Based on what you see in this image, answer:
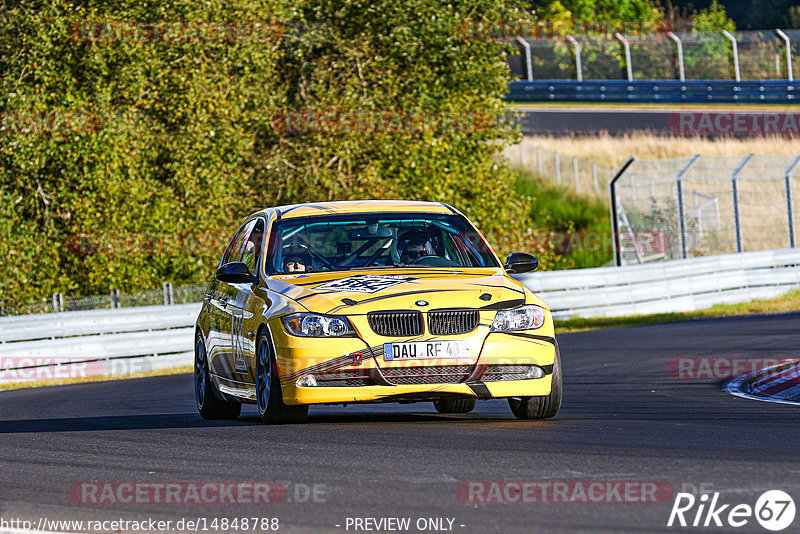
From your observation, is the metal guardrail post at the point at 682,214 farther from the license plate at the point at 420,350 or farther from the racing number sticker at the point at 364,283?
the license plate at the point at 420,350

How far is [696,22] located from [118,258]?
1819 inches

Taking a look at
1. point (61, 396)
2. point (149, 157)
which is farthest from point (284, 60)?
point (61, 396)

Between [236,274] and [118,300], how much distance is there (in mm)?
12793

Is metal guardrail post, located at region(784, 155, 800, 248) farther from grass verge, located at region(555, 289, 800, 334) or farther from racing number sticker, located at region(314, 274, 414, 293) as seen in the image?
racing number sticker, located at region(314, 274, 414, 293)

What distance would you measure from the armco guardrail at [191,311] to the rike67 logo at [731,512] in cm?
1514

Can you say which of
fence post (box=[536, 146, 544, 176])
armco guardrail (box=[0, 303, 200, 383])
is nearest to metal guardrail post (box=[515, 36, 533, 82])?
fence post (box=[536, 146, 544, 176])

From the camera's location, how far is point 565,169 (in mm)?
42875

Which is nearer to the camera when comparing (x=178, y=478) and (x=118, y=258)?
(x=178, y=478)

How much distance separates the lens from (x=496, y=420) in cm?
1027

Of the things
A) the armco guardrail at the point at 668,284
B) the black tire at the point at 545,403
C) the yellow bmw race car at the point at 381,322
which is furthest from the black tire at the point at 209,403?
the armco guardrail at the point at 668,284

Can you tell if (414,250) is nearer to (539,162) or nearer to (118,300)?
(118,300)

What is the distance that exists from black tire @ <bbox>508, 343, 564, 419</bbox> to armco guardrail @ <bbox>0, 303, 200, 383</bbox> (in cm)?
1156

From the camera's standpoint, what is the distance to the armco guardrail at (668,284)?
25969mm

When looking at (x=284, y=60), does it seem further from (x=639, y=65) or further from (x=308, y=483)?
(x=639, y=65)
